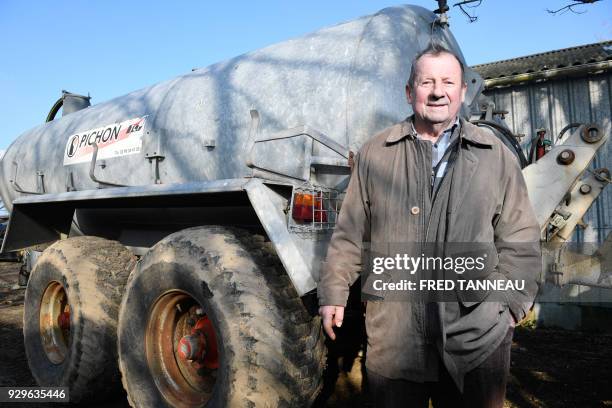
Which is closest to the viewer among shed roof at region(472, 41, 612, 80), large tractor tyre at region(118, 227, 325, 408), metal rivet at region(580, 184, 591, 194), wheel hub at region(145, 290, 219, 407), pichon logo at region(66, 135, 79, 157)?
large tractor tyre at region(118, 227, 325, 408)

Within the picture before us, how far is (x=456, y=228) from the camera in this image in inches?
70.2

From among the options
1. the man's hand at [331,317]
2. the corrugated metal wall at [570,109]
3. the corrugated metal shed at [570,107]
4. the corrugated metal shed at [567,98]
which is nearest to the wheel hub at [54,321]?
the man's hand at [331,317]

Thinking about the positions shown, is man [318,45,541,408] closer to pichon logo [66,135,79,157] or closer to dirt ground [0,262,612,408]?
dirt ground [0,262,612,408]

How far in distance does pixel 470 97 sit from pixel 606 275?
157 centimetres

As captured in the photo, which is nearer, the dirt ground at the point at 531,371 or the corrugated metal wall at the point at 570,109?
the dirt ground at the point at 531,371

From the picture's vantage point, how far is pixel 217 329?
2.38m

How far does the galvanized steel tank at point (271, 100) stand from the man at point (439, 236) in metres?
0.86

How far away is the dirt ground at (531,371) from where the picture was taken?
12.0ft

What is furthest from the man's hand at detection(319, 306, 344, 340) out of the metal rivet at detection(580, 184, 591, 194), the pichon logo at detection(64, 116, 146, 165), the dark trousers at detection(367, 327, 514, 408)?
the pichon logo at detection(64, 116, 146, 165)

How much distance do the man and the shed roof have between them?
5945 millimetres

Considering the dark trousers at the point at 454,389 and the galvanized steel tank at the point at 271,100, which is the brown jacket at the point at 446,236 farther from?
the galvanized steel tank at the point at 271,100

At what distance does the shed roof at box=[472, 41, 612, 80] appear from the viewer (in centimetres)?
691

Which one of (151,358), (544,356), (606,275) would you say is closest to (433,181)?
(151,358)

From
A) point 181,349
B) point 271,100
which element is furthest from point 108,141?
point 181,349
